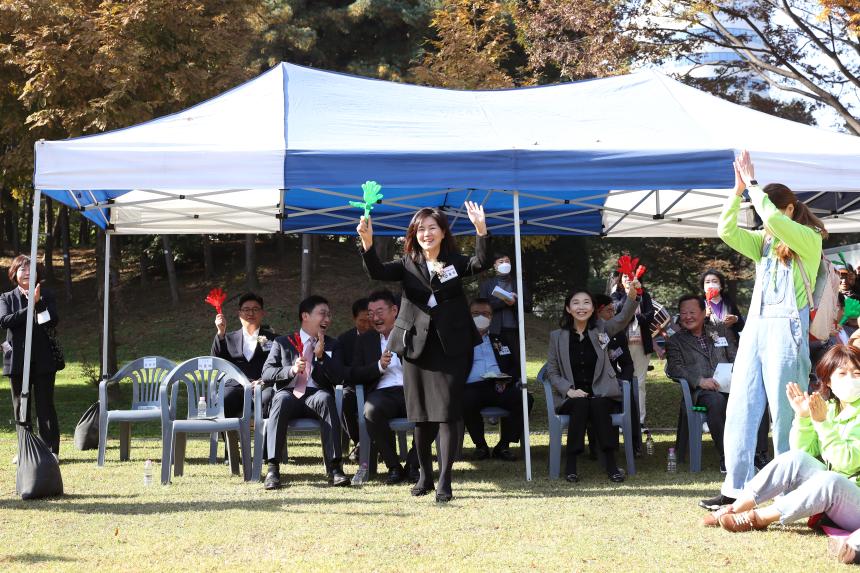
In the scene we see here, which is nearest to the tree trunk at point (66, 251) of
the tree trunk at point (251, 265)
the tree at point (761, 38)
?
the tree trunk at point (251, 265)

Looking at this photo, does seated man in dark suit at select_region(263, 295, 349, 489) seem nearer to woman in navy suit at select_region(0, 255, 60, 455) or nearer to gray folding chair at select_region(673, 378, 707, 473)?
woman in navy suit at select_region(0, 255, 60, 455)

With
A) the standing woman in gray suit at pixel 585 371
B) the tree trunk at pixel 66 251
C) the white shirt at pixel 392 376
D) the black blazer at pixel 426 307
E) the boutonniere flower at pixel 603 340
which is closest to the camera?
the black blazer at pixel 426 307

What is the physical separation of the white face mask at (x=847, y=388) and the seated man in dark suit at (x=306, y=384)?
299cm

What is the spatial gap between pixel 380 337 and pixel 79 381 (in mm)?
9414

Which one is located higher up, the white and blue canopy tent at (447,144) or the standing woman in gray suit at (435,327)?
the white and blue canopy tent at (447,144)

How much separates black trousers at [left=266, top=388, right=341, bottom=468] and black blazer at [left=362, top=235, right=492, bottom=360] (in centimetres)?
93

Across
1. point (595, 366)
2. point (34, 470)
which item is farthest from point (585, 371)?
point (34, 470)

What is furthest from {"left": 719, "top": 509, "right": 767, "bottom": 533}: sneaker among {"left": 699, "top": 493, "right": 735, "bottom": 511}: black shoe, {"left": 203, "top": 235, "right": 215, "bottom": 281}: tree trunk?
{"left": 203, "top": 235, "right": 215, "bottom": 281}: tree trunk

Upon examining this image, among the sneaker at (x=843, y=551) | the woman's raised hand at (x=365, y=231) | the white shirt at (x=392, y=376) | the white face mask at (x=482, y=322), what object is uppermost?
the woman's raised hand at (x=365, y=231)

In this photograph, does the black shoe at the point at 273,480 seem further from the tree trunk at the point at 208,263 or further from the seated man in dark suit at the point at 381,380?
the tree trunk at the point at 208,263

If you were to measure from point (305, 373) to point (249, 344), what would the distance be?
1103 mm

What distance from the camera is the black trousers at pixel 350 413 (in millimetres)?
6695

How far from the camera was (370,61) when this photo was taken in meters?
19.8

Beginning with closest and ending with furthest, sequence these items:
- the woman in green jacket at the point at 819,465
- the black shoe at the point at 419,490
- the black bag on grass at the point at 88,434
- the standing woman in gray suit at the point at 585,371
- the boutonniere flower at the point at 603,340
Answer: the woman in green jacket at the point at 819,465 → the black shoe at the point at 419,490 → the standing woman in gray suit at the point at 585,371 → the boutonniere flower at the point at 603,340 → the black bag on grass at the point at 88,434
